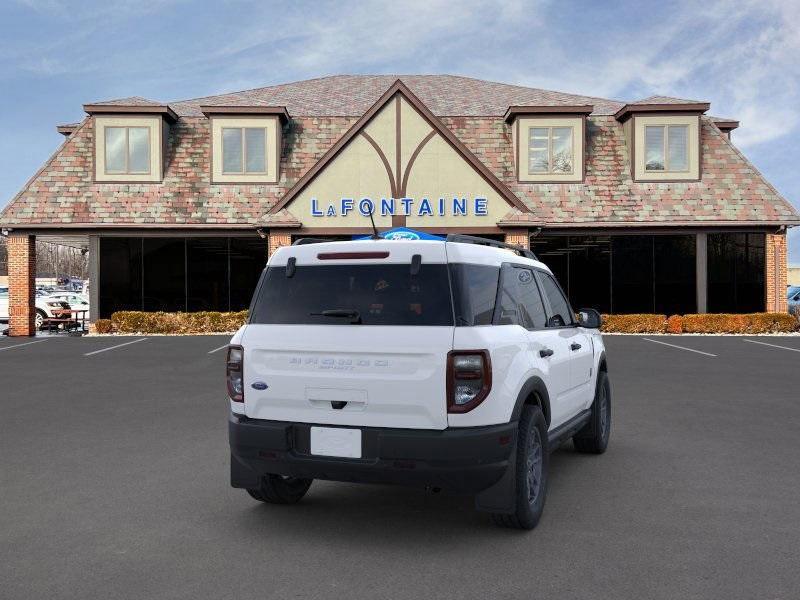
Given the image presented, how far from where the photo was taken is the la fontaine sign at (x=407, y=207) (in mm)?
22594

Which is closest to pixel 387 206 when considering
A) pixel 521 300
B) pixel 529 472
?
pixel 521 300

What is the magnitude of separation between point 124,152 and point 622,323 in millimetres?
17114

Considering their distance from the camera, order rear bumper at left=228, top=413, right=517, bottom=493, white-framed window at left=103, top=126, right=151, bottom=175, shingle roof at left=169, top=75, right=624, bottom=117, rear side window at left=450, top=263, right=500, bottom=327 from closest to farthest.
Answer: rear bumper at left=228, top=413, right=517, bottom=493, rear side window at left=450, top=263, right=500, bottom=327, white-framed window at left=103, top=126, right=151, bottom=175, shingle roof at left=169, top=75, right=624, bottom=117

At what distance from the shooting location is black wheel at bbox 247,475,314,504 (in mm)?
5312

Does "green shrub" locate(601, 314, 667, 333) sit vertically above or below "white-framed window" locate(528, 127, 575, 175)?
below

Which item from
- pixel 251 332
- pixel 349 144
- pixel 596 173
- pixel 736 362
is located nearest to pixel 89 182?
pixel 349 144

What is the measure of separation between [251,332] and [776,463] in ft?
16.2

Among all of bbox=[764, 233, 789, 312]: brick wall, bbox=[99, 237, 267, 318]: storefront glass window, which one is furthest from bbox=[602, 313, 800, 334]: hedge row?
bbox=[99, 237, 267, 318]: storefront glass window

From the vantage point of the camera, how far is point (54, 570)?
13.8 ft

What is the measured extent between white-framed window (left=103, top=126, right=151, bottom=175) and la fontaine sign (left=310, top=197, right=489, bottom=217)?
246 inches

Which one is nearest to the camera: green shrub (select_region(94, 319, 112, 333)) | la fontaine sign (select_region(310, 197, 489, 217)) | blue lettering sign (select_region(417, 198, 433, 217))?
la fontaine sign (select_region(310, 197, 489, 217))

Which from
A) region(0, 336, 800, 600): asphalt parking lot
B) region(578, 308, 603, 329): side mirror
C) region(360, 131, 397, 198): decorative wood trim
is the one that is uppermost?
region(360, 131, 397, 198): decorative wood trim

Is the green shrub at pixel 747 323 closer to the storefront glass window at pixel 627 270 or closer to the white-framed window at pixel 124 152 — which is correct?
the storefront glass window at pixel 627 270

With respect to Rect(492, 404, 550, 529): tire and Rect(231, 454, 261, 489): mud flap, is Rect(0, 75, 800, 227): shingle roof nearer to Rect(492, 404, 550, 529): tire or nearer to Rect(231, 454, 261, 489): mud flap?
Rect(492, 404, 550, 529): tire
